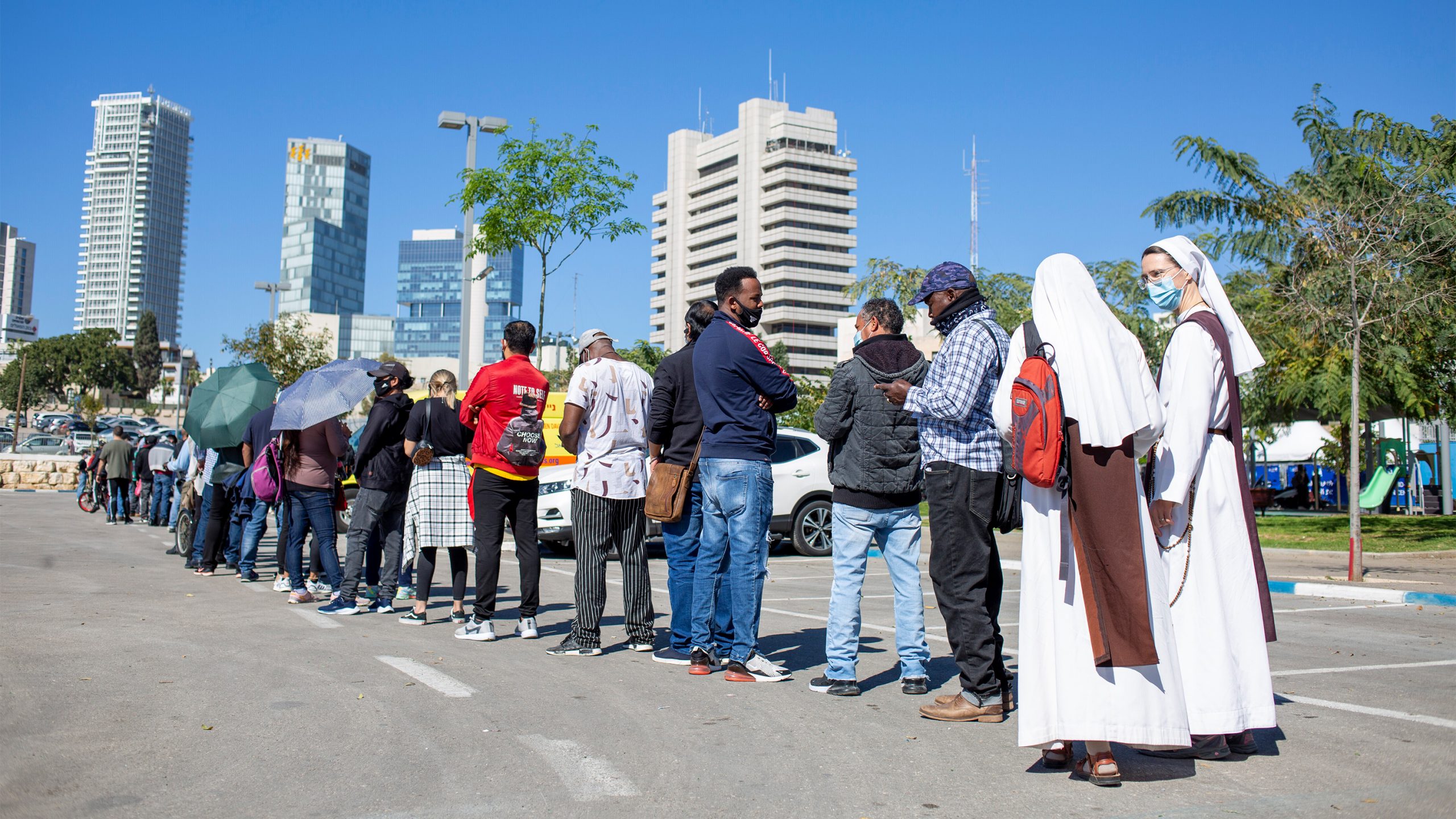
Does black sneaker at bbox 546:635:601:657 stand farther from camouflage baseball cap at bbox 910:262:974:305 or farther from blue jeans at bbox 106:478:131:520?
blue jeans at bbox 106:478:131:520

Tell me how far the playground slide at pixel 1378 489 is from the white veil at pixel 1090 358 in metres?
21.9

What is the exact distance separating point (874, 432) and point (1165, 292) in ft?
4.88

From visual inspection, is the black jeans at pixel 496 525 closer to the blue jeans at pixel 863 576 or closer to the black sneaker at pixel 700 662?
the black sneaker at pixel 700 662

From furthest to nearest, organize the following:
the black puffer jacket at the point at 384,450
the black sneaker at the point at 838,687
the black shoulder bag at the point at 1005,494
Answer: the black puffer jacket at the point at 384,450 → the black sneaker at the point at 838,687 → the black shoulder bag at the point at 1005,494

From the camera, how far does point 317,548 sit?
1016 cm

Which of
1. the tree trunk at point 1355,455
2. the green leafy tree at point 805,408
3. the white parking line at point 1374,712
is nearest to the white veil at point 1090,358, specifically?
the white parking line at point 1374,712

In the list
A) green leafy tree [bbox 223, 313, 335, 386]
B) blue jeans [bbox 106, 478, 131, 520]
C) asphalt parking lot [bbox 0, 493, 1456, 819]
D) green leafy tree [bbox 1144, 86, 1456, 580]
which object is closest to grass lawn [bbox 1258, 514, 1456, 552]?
green leafy tree [bbox 1144, 86, 1456, 580]

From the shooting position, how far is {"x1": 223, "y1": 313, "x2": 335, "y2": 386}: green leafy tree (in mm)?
Answer: 42062

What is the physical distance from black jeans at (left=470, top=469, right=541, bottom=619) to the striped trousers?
1.76 feet

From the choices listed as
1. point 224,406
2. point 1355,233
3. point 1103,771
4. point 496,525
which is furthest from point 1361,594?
point 224,406

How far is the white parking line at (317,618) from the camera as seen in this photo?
8.05 m

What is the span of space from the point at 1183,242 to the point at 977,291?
0.99 metres

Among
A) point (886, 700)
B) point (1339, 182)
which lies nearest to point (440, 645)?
point (886, 700)

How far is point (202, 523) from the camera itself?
480 inches
